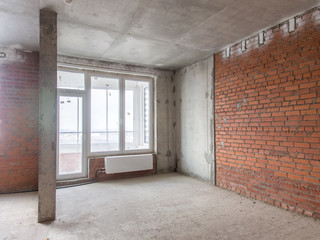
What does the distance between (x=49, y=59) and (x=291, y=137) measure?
3.78 metres

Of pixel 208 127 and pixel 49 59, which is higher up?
pixel 49 59

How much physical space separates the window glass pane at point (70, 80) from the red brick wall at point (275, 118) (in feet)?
11.4

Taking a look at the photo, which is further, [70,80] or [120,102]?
[120,102]

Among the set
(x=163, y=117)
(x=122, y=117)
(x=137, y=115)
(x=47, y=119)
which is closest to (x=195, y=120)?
(x=163, y=117)

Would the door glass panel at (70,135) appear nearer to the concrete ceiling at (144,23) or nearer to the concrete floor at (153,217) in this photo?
the concrete floor at (153,217)

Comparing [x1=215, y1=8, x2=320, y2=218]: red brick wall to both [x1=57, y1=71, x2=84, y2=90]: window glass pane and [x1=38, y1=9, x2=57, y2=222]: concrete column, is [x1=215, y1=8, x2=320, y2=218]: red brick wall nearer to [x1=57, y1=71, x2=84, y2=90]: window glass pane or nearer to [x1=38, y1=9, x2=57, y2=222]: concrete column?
[x1=38, y1=9, x2=57, y2=222]: concrete column

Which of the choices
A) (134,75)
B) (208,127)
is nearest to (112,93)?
(134,75)

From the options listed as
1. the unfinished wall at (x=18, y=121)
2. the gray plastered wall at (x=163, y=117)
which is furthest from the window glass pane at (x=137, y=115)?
the unfinished wall at (x=18, y=121)

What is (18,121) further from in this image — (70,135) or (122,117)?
(122,117)

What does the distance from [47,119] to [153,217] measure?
82.2 inches

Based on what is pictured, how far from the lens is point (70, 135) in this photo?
5168mm

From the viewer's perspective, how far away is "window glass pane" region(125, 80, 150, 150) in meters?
5.98

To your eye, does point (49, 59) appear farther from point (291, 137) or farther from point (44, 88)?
point (291, 137)

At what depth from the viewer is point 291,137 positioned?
324cm
